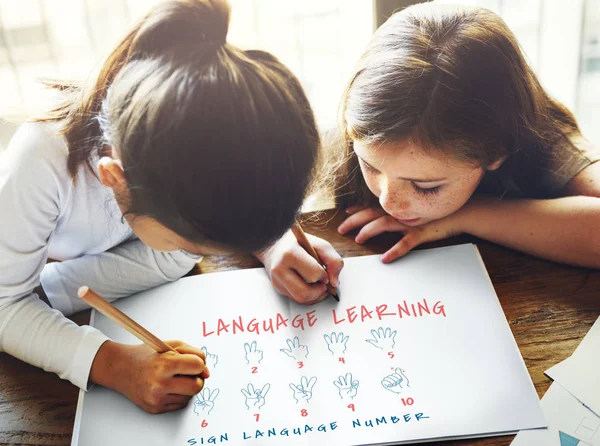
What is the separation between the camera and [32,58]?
100cm

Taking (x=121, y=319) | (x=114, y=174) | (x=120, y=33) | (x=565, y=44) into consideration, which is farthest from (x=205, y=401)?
(x=565, y=44)

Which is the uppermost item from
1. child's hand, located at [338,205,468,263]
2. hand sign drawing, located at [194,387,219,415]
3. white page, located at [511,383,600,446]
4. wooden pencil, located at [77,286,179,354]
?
wooden pencil, located at [77,286,179,354]

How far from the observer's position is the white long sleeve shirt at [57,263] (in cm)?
66

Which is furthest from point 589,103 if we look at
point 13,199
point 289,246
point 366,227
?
point 13,199

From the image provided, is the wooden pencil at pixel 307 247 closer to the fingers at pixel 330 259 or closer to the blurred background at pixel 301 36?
the fingers at pixel 330 259

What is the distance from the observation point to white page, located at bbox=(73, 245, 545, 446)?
24.5 inches

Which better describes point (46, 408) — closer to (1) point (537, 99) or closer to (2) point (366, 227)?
(2) point (366, 227)

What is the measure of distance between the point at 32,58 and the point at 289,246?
0.54 meters

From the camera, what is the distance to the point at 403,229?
80 centimetres

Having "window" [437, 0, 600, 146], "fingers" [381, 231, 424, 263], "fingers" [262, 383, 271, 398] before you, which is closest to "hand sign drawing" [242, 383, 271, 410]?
"fingers" [262, 383, 271, 398]

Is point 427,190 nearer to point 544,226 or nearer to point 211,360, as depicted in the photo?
point 544,226

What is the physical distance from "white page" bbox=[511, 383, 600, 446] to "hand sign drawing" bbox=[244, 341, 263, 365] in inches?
10.2

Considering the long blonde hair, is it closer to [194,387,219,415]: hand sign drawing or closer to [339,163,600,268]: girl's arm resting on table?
[339,163,600,268]: girl's arm resting on table

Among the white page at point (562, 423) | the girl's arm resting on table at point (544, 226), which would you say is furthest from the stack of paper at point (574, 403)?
the girl's arm resting on table at point (544, 226)
